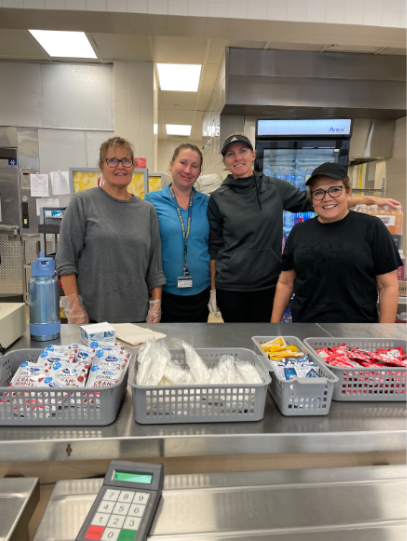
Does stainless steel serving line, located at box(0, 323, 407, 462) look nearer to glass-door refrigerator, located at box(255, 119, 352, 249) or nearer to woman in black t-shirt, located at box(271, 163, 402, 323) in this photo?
woman in black t-shirt, located at box(271, 163, 402, 323)

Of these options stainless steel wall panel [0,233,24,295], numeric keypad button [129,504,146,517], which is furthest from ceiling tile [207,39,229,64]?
numeric keypad button [129,504,146,517]

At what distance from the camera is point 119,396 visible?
41.0 inches

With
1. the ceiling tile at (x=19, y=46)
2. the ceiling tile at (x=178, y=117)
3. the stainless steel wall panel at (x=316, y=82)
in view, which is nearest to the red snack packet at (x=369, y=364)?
the stainless steel wall panel at (x=316, y=82)

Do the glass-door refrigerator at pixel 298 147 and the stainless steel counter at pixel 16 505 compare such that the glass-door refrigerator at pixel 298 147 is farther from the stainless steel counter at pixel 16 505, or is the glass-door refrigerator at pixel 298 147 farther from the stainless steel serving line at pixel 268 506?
the stainless steel counter at pixel 16 505

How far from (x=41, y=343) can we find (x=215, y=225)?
4.57ft

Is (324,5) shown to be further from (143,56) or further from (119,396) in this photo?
(119,396)

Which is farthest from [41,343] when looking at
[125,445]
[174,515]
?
[174,515]

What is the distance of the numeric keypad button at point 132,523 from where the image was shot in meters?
0.74

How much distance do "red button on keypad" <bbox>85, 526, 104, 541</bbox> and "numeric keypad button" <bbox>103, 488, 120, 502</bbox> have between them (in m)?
0.06

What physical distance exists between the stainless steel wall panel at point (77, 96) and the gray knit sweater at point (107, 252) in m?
3.99

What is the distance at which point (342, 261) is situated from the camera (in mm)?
1846

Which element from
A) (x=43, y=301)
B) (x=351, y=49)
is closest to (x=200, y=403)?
(x=43, y=301)

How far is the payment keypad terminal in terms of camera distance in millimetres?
730

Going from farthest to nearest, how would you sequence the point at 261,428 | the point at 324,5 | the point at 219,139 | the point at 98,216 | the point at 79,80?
the point at 79,80, the point at 219,139, the point at 324,5, the point at 98,216, the point at 261,428
